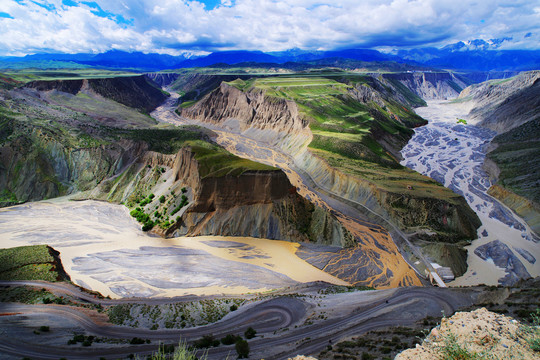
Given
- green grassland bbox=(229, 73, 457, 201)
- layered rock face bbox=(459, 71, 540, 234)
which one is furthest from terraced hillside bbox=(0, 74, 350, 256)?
layered rock face bbox=(459, 71, 540, 234)

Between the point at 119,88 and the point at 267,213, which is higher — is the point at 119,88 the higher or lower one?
the higher one

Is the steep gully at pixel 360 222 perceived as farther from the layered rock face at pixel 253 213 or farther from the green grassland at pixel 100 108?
the green grassland at pixel 100 108

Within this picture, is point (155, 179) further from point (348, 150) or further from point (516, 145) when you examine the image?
point (516, 145)

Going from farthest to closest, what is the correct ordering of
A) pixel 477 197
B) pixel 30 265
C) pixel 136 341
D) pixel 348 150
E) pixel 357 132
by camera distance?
pixel 357 132 → pixel 348 150 → pixel 477 197 → pixel 30 265 → pixel 136 341

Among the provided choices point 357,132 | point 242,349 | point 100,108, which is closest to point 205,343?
point 242,349

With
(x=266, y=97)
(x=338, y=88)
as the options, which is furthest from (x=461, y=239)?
(x=338, y=88)

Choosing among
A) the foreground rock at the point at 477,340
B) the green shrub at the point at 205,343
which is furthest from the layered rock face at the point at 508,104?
the green shrub at the point at 205,343
